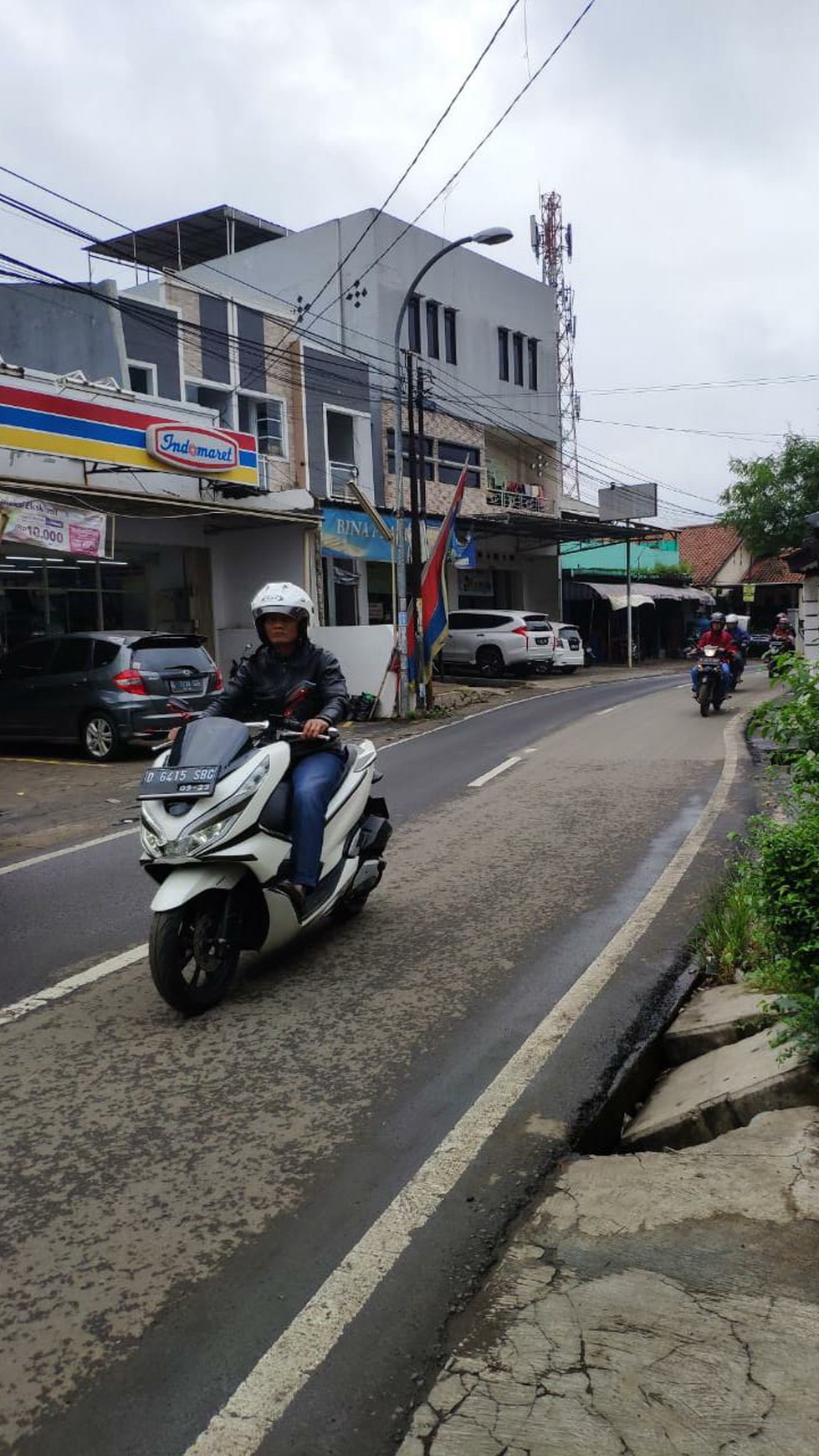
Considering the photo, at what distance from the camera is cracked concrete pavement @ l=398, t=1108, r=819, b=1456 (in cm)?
229

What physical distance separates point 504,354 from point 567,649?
1042 centimetres

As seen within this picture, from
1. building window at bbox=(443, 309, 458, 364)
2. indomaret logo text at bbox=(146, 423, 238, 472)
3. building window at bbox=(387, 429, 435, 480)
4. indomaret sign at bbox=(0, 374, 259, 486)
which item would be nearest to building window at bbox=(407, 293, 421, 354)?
building window at bbox=(443, 309, 458, 364)

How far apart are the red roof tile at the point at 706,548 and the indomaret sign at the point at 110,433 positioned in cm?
3573

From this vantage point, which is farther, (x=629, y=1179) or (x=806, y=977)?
(x=806, y=977)

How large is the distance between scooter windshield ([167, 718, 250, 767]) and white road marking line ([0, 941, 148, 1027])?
127cm

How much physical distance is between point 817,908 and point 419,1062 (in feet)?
5.38

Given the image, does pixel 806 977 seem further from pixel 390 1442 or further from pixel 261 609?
pixel 261 609

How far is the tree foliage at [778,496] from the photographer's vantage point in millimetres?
43031

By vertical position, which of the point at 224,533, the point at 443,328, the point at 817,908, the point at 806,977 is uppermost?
the point at 443,328

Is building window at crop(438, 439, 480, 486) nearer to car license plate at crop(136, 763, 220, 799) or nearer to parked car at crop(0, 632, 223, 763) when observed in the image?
parked car at crop(0, 632, 223, 763)

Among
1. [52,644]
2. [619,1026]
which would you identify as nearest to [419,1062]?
[619,1026]

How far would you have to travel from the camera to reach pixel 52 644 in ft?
50.7

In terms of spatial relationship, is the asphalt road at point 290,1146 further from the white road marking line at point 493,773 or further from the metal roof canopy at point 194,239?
the metal roof canopy at point 194,239

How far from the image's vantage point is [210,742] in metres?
5.18
